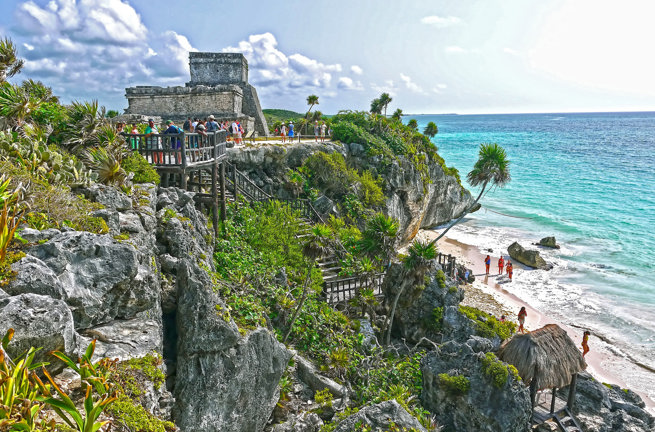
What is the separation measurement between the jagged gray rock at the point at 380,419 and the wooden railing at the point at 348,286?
30.4 ft

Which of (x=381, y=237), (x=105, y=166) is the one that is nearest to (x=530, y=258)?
(x=381, y=237)

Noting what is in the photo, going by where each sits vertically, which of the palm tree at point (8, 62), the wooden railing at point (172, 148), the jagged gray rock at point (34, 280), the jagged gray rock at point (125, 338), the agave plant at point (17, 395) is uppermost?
the palm tree at point (8, 62)

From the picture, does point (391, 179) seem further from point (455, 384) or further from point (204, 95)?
point (455, 384)

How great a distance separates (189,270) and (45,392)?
473cm

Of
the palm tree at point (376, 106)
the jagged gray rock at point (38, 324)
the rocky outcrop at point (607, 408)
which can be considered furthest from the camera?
the palm tree at point (376, 106)

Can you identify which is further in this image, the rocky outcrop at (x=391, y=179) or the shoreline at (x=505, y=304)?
the rocky outcrop at (x=391, y=179)

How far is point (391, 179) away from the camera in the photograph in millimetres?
29469

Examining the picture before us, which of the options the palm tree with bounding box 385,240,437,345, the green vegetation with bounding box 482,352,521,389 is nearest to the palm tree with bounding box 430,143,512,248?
the palm tree with bounding box 385,240,437,345

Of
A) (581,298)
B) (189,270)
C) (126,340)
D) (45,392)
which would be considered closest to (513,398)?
(189,270)

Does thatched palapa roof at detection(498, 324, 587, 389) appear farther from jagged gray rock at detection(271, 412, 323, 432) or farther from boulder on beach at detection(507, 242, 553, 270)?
boulder on beach at detection(507, 242, 553, 270)

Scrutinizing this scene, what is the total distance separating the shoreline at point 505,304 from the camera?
59.8ft

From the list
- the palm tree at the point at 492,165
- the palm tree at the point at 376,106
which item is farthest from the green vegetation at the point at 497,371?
the palm tree at the point at 376,106

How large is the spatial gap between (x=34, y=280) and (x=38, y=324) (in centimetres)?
88

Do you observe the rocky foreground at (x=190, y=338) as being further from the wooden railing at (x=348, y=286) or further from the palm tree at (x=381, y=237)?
the palm tree at (x=381, y=237)
